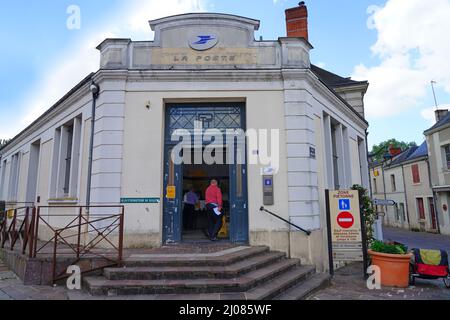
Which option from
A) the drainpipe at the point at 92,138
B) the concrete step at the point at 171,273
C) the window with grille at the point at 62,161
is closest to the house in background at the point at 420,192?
the concrete step at the point at 171,273

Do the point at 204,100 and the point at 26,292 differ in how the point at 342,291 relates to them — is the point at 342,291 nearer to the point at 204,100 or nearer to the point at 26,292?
the point at 204,100

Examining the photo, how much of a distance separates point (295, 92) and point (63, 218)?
23.7ft

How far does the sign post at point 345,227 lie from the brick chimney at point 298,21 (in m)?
6.38

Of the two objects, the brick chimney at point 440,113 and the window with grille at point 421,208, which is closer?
the brick chimney at point 440,113

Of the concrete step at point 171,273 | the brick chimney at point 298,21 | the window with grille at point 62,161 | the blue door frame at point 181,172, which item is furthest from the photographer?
the brick chimney at point 298,21

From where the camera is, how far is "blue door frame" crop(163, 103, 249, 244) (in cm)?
732

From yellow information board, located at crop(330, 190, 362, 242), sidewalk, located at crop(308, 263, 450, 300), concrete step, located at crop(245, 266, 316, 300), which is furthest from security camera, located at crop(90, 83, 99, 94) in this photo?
sidewalk, located at crop(308, 263, 450, 300)

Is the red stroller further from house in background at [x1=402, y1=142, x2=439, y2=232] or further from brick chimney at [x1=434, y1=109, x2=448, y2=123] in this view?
brick chimney at [x1=434, y1=109, x2=448, y2=123]

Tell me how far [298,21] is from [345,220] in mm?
7420

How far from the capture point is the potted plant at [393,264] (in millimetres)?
6266

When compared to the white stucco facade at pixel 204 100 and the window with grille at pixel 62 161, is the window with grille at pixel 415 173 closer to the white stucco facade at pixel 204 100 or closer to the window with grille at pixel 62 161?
the white stucco facade at pixel 204 100
